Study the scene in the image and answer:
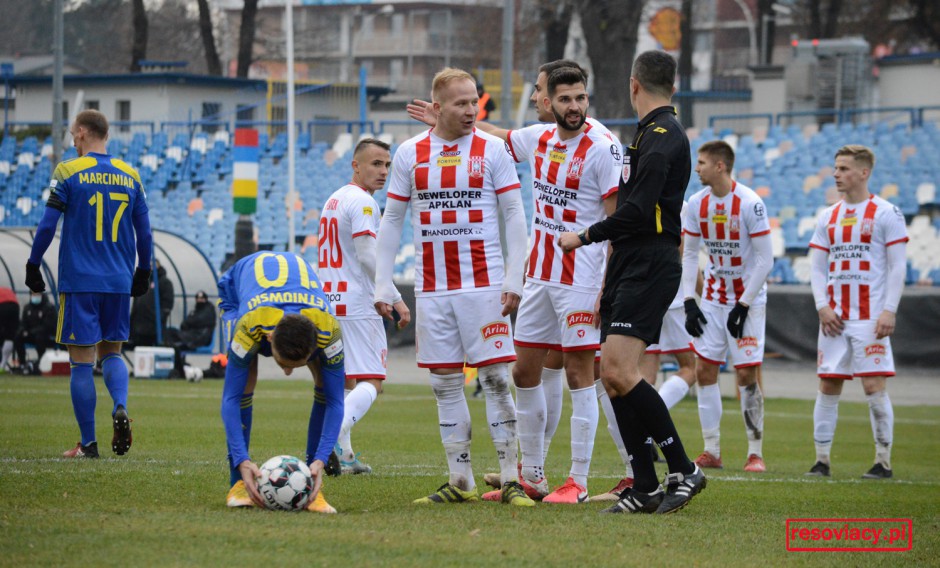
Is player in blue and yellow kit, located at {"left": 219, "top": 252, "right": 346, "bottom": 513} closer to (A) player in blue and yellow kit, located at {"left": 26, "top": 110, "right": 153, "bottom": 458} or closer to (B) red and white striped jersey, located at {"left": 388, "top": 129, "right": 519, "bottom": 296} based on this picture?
(B) red and white striped jersey, located at {"left": 388, "top": 129, "right": 519, "bottom": 296}

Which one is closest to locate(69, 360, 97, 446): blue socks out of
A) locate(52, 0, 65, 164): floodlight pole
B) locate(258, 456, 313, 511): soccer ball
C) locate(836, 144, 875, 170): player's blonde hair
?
locate(258, 456, 313, 511): soccer ball

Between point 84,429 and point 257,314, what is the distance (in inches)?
119

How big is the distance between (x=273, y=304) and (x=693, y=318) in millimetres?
4088

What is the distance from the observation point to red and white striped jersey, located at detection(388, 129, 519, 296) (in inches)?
278

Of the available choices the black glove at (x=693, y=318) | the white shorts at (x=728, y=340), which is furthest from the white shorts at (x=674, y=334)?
the black glove at (x=693, y=318)

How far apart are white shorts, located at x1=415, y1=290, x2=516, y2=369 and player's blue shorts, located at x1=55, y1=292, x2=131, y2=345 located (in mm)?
2806

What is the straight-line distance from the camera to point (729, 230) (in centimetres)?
1019

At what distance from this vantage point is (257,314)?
6.30 m

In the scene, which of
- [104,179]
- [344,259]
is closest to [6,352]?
[104,179]

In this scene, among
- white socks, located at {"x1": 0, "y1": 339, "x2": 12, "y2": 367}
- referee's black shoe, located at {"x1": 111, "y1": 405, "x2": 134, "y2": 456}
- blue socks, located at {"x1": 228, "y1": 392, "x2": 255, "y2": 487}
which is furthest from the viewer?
white socks, located at {"x1": 0, "y1": 339, "x2": 12, "y2": 367}

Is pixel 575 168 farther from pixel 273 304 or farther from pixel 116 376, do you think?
pixel 116 376

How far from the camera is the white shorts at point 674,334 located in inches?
423

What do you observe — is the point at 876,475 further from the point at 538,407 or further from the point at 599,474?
the point at 538,407

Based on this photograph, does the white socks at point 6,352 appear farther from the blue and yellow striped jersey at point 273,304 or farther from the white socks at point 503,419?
the white socks at point 503,419
